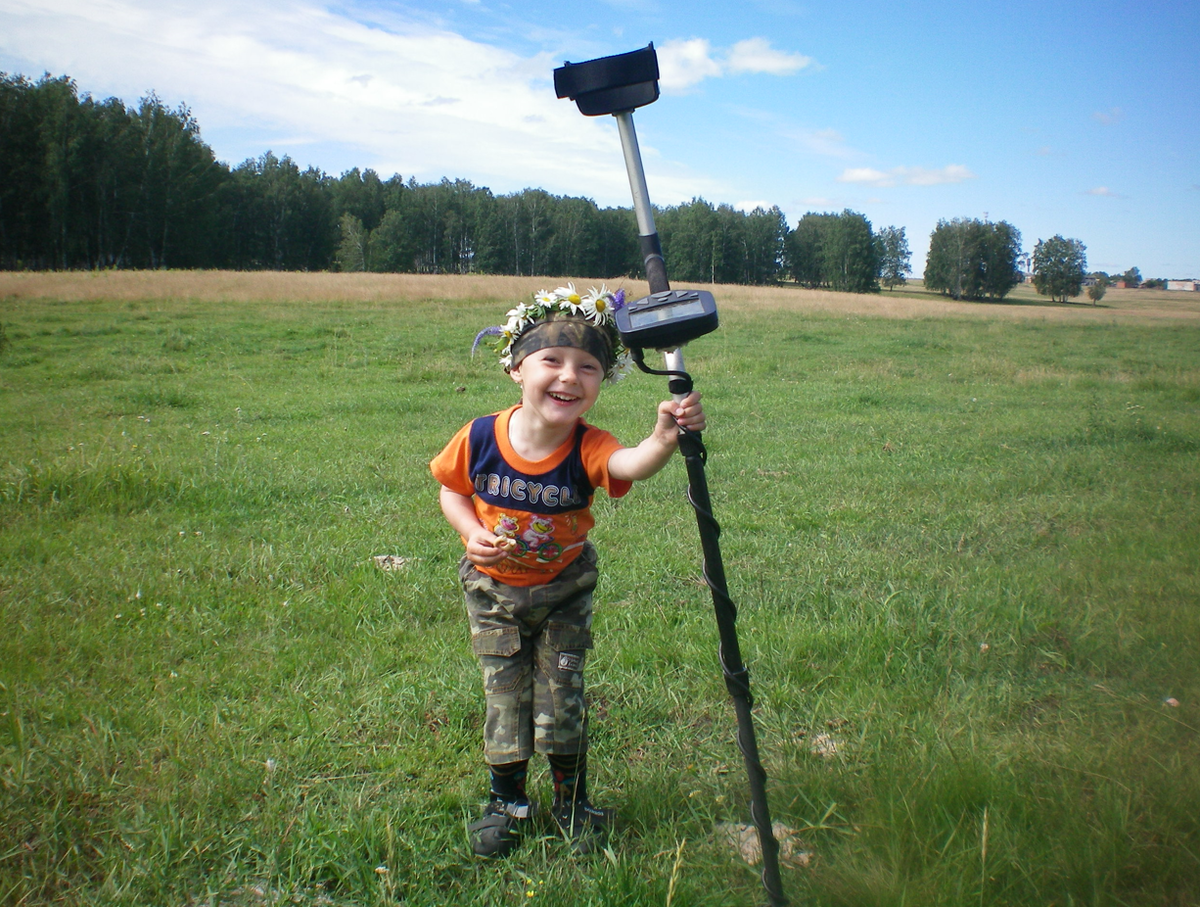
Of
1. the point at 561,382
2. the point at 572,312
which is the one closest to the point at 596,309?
the point at 572,312

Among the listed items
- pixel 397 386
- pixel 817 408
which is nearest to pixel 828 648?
pixel 817 408

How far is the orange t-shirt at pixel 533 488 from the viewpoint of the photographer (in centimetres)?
244

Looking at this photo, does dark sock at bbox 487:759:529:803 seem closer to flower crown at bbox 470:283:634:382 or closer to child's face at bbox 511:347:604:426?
child's face at bbox 511:347:604:426

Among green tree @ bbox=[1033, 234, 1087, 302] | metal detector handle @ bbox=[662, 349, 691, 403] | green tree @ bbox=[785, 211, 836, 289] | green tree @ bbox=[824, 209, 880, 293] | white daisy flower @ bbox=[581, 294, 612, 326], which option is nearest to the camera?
metal detector handle @ bbox=[662, 349, 691, 403]

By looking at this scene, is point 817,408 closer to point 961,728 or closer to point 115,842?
point 961,728

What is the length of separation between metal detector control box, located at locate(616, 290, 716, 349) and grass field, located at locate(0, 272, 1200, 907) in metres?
1.39

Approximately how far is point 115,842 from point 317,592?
74.6 inches

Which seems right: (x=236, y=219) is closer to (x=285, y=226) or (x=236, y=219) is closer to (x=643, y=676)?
(x=285, y=226)

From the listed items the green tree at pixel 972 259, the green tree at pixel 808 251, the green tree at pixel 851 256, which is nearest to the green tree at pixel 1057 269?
the green tree at pixel 972 259

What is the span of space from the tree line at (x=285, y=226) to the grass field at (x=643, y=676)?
8.84 meters

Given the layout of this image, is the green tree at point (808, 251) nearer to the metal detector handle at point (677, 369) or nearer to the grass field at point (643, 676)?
the grass field at point (643, 676)

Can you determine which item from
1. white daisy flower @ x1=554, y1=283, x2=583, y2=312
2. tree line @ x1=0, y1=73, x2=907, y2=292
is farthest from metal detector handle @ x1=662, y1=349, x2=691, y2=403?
tree line @ x1=0, y1=73, x2=907, y2=292

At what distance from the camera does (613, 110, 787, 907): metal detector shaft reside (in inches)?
71.1

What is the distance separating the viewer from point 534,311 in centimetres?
245
